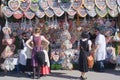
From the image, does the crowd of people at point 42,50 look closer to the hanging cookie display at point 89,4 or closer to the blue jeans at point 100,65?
the blue jeans at point 100,65

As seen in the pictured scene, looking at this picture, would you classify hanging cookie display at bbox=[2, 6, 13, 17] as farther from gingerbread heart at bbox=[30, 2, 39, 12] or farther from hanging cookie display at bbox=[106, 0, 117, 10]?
hanging cookie display at bbox=[106, 0, 117, 10]

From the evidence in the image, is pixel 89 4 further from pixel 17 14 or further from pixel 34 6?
pixel 17 14

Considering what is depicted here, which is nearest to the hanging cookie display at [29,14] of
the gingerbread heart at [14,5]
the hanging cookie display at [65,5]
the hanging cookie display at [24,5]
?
the hanging cookie display at [24,5]

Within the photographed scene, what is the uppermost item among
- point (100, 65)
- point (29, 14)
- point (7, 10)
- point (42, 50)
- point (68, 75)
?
point (7, 10)

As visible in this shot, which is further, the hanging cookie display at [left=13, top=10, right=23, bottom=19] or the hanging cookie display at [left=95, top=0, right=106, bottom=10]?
the hanging cookie display at [left=95, top=0, right=106, bottom=10]

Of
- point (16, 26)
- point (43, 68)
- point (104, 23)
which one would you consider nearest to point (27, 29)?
point (16, 26)

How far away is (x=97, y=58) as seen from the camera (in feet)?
47.4

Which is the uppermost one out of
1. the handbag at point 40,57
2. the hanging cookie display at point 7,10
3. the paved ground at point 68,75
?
the hanging cookie display at point 7,10

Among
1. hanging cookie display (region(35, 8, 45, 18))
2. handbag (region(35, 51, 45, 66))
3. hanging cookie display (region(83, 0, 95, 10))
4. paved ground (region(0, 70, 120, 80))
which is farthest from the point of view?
hanging cookie display (region(83, 0, 95, 10))

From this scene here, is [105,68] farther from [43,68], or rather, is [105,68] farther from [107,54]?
[43,68]

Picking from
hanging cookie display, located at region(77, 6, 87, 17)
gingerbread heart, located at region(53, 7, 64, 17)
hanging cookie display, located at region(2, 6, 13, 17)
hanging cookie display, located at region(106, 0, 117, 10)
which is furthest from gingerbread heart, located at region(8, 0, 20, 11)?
hanging cookie display, located at region(106, 0, 117, 10)

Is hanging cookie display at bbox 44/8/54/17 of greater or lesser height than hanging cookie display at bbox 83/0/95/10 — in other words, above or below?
below

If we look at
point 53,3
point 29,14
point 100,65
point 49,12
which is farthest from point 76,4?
point 100,65

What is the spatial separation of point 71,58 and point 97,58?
3.05ft
